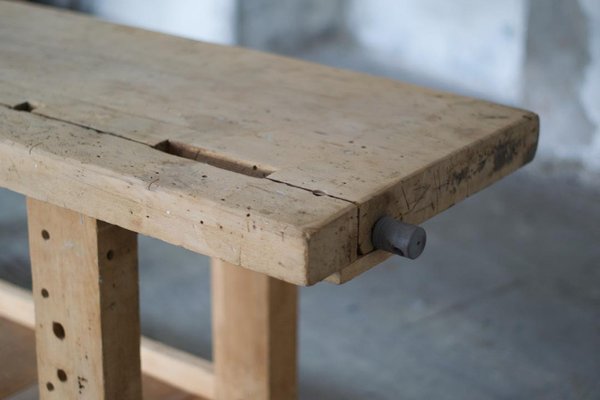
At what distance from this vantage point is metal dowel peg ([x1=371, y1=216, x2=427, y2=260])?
108cm

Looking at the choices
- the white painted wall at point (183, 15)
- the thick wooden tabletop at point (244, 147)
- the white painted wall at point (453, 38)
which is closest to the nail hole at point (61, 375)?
the thick wooden tabletop at point (244, 147)

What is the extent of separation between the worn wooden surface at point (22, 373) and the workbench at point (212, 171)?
240mm

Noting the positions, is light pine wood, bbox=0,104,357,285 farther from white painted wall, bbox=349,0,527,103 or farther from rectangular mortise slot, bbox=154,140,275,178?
white painted wall, bbox=349,0,527,103

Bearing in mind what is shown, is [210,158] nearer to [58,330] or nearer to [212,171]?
[212,171]

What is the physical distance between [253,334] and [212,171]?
2.10ft

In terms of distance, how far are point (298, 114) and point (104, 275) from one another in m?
0.34

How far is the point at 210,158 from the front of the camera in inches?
49.0

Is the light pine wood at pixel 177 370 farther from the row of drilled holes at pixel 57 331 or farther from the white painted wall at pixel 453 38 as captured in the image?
the white painted wall at pixel 453 38

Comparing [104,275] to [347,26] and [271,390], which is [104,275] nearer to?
[271,390]

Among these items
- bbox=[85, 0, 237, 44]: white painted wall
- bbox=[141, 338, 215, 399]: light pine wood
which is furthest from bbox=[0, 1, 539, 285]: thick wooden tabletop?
bbox=[85, 0, 237, 44]: white painted wall

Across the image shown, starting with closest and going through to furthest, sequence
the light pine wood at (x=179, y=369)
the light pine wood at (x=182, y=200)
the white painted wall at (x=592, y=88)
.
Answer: the light pine wood at (x=182, y=200), the light pine wood at (x=179, y=369), the white painted wall at (x=592, y=88)

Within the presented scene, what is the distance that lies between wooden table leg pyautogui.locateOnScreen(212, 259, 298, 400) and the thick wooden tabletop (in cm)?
35

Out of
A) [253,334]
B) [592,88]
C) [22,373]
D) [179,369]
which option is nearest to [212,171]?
[253,334]

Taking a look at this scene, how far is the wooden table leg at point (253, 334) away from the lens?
5.62 feet
